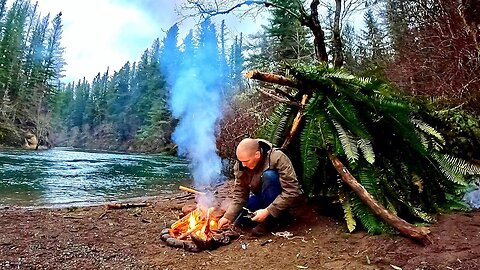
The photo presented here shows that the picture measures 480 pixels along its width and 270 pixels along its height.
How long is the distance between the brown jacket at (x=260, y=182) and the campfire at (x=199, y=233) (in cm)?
23

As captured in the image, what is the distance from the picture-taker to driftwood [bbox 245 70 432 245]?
3127mm

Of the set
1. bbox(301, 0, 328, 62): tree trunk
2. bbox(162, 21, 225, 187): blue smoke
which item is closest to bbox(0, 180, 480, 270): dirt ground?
bbox(301, 0, 328, 62): tree trunk

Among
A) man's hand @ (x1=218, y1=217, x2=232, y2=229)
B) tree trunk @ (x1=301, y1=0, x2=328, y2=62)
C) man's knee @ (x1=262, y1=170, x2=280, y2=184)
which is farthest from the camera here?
tree trunk @ (x1=301, y1=0, x2=328, y2=62)

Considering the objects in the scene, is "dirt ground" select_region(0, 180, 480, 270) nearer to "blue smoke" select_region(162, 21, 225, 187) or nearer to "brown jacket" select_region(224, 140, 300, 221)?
"brown jacket" select_region(224, 140, 300, 221)

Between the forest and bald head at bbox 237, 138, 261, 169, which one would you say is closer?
bald head at bbox 237, 138, 261, 169

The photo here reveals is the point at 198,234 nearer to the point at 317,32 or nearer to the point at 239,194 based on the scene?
the point at 239,194

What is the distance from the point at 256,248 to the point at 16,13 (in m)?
49.2

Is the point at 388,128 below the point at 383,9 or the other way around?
below

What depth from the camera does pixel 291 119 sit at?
469 centimetres

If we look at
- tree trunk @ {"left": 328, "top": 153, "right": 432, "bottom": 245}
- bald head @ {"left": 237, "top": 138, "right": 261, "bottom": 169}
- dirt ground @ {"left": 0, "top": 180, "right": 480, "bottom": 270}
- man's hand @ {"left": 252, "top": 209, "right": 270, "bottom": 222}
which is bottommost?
dirt ground @ {"left": 0, "top": 180, "right": 480, "bottom": 270}

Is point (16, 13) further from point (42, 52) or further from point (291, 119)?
point (291, 119)

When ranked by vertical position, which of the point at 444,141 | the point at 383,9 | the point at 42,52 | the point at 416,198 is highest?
the point at 42,52

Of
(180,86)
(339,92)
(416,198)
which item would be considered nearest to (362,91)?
(339,92)

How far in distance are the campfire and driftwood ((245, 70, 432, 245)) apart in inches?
52.4
